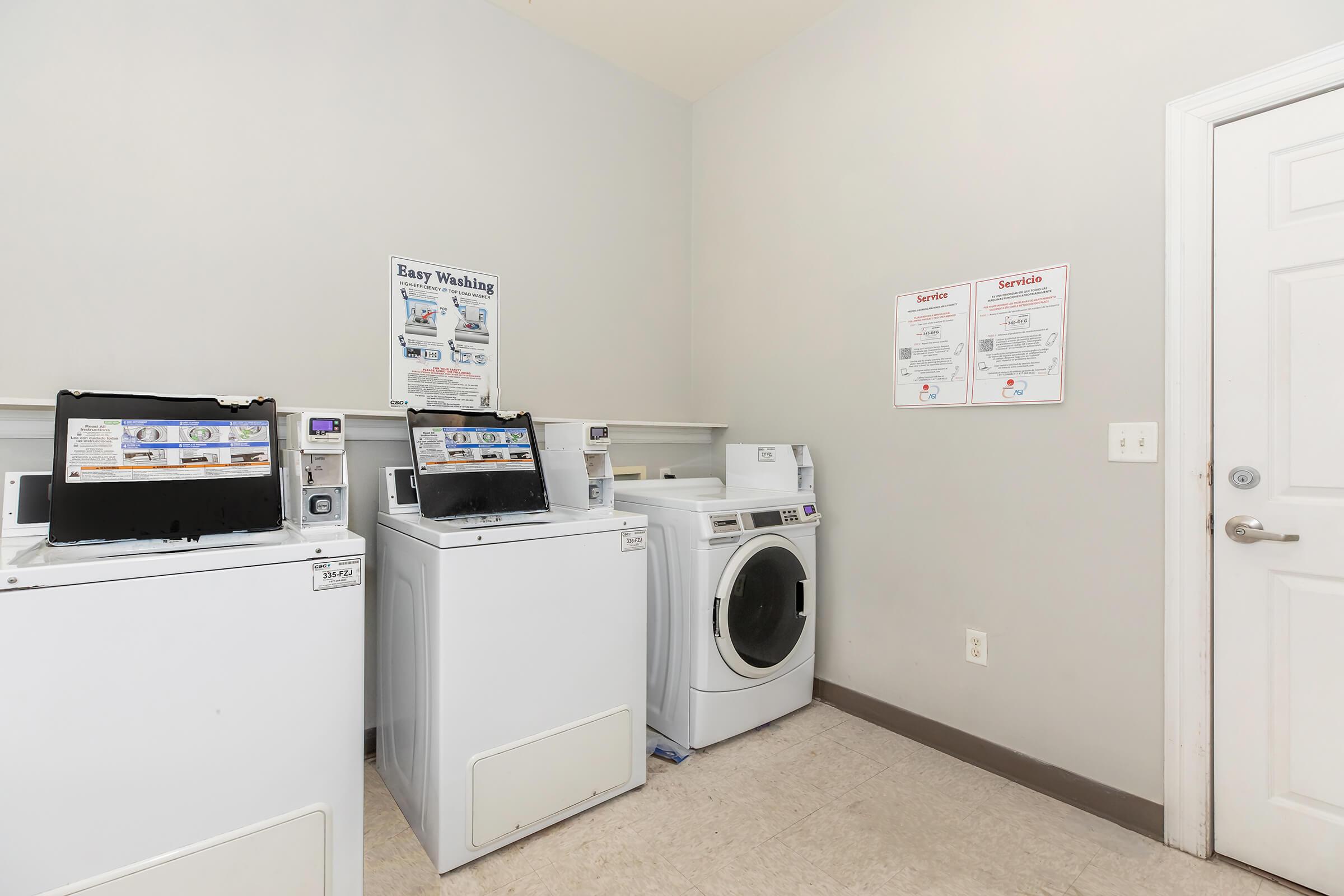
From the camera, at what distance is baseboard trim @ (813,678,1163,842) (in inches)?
70.8

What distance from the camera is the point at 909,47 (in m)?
2.34

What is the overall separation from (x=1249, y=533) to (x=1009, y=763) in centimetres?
102

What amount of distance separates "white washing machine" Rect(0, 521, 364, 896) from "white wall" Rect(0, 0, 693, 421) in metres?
0.73

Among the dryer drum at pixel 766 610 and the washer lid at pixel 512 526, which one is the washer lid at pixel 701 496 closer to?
the dryer drum at pixel 766 610

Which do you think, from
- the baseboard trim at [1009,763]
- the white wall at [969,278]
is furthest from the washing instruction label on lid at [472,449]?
the baseboard trim at [1009,763]

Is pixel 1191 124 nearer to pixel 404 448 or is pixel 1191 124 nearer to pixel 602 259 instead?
pixel 602 259

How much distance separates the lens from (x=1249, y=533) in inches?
63.7

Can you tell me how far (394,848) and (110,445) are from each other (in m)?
1.28

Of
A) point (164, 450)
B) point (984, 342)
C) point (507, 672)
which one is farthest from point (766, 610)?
point (164, 450)

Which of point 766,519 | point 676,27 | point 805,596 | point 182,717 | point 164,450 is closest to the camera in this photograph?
point 182,717

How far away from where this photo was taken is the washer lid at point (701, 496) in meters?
2.26

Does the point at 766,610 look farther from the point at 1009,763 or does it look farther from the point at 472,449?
the point at 472,449

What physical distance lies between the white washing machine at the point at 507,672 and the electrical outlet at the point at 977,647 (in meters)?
1.16

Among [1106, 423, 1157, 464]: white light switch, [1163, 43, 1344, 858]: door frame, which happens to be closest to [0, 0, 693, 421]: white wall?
[1106, 423, 1157, 464]: white light switch
